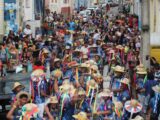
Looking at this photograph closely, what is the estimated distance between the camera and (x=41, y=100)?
1229 cm

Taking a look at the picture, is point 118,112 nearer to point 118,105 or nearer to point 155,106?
point 118,105

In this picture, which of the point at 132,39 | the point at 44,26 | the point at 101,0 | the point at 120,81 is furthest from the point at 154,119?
the point at 101,0

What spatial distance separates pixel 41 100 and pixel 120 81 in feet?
5.89

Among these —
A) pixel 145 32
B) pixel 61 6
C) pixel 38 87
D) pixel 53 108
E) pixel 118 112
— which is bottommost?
pixel 118 112

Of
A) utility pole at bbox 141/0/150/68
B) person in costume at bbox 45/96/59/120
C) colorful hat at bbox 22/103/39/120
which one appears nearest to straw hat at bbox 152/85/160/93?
person in costume at bbox 45/96/59/120

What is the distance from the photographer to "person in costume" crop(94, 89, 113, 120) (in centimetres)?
1100

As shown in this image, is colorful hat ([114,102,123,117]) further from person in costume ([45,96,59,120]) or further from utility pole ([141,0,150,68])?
utility pole ([141,0,150,68])

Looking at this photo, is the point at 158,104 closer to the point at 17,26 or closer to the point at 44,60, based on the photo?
the point at 44,60

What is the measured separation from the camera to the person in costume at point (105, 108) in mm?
11000

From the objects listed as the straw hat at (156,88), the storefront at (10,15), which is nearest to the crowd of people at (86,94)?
the straw hat at (156,88)

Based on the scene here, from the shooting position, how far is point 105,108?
11.0 m

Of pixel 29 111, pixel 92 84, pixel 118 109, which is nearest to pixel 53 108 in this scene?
pixel 29 111

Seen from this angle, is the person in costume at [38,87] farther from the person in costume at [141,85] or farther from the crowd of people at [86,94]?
the person in costume at [141,85]

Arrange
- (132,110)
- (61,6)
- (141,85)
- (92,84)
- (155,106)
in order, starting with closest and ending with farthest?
(132,110)
(155,106)
(92,84)
(141,85)
(61,6)
